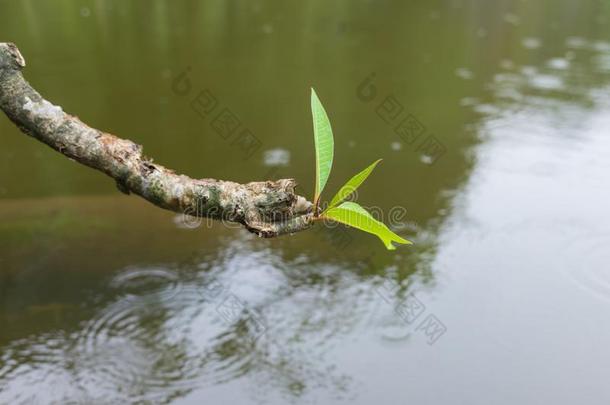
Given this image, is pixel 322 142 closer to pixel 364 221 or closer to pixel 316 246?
pixel 364 221

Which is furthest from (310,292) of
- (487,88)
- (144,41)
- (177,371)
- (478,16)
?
(478,16)

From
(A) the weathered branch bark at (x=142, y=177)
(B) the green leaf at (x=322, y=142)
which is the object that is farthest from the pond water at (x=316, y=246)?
(B) the green leaf at (x=322, y=142)

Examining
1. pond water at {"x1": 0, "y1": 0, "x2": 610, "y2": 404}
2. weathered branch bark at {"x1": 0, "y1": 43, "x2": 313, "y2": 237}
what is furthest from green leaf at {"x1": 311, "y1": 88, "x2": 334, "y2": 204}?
Answer: pond water at {"x1": 0, "y1": 0, "x2": 610, "y2": 404}

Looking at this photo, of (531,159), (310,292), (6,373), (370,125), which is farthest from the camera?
(370,125)

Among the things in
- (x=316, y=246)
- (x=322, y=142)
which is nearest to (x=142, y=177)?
(x=322, y=142)

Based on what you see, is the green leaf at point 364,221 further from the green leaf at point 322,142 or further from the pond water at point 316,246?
the pond water at point 316,246

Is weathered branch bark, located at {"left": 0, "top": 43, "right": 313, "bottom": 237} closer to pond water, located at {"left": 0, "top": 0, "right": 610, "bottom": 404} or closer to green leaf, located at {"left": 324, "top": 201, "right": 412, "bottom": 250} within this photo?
green leaf, located at {"left": 324, "top": 201, "right": 412, "bottom": 250}

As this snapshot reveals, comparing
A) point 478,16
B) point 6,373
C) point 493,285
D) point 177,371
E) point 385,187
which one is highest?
point 478,16

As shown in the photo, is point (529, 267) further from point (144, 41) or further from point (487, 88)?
point (144, 41)
